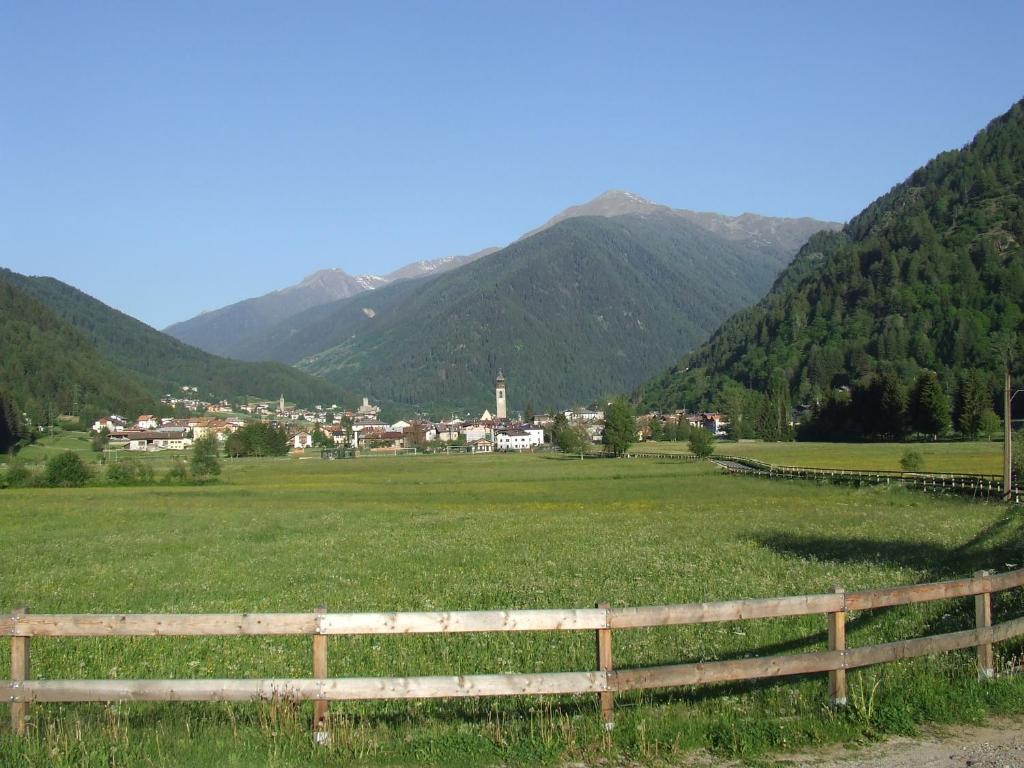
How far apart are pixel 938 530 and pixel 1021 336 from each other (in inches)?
6103

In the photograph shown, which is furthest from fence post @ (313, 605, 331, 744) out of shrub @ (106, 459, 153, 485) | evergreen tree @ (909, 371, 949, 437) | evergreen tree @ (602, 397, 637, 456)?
evergreen tree @ (602, 397, 637, 456)

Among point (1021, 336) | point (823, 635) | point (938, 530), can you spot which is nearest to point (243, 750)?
point (823, 635)

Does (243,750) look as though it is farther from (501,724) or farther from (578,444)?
(578,444)

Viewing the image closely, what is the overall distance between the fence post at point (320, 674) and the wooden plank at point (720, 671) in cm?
281

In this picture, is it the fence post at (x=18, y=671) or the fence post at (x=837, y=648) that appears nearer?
the fence post at (x=18, y=671)

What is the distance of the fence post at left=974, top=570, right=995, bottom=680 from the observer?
35.8 ft

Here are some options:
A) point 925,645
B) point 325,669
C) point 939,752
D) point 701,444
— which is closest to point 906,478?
point 701,444

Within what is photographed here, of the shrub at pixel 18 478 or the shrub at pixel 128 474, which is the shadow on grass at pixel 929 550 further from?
the shrub at pixel 18 478

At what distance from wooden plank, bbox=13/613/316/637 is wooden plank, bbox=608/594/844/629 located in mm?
3097

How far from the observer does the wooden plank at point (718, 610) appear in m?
9.17

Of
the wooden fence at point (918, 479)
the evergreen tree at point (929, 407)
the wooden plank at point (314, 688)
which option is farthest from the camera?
the evergreen tree at point (929, 407)

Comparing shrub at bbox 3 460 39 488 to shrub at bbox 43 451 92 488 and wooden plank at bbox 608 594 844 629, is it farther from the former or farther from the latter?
wooden plank at bbox 608 594 844 629

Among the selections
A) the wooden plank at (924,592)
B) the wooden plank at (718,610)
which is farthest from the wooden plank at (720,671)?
the wooden plank at (924,592)

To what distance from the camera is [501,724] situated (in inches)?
384
